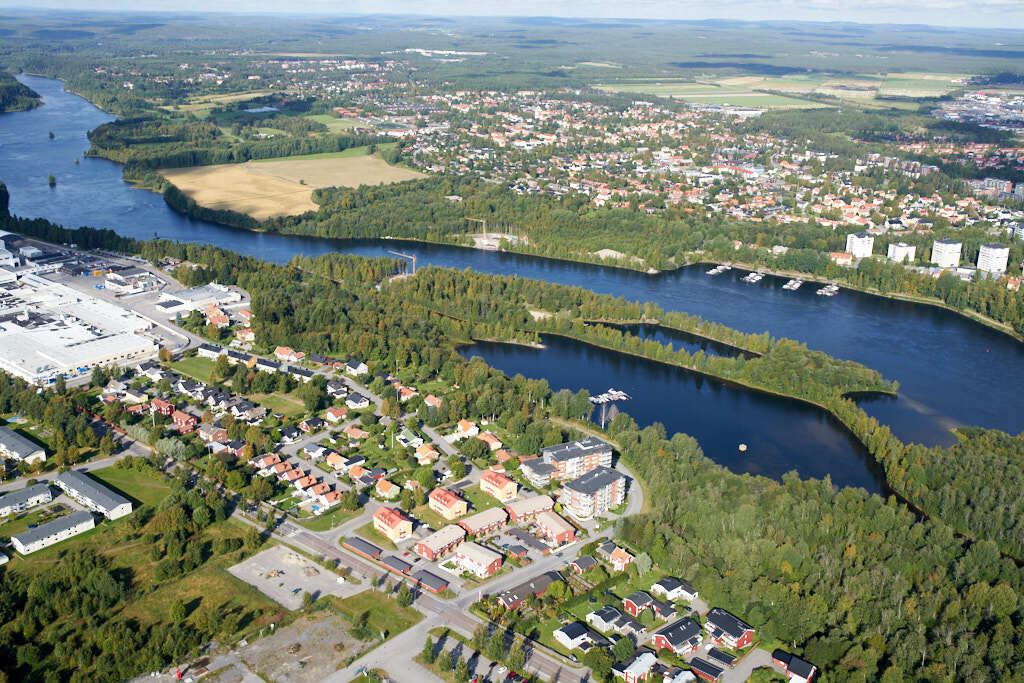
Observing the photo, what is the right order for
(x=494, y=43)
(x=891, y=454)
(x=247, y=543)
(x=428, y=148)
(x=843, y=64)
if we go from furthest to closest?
1. (x=494, y=43)
2. (x=843, y=64)
3. (x=428, y=148)
4. (x=891, y=454)
5. (x=247, y=543)

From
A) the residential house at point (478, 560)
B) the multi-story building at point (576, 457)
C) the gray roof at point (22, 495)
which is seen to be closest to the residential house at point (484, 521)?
the residential house at point (478, 560)

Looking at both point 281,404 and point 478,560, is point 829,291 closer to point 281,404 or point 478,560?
point 281,404

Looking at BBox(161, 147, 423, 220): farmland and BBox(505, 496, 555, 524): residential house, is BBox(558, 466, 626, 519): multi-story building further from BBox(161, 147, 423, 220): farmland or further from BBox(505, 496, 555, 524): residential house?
BBox(161, 147, 423, 220): farmland

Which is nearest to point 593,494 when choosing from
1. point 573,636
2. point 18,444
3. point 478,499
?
point 478,499

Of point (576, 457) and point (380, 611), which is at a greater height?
point (576, 457)

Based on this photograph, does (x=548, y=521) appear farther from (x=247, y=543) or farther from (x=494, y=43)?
(x=494, y=43)

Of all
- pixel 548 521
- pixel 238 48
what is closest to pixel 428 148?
pixel 548 521
